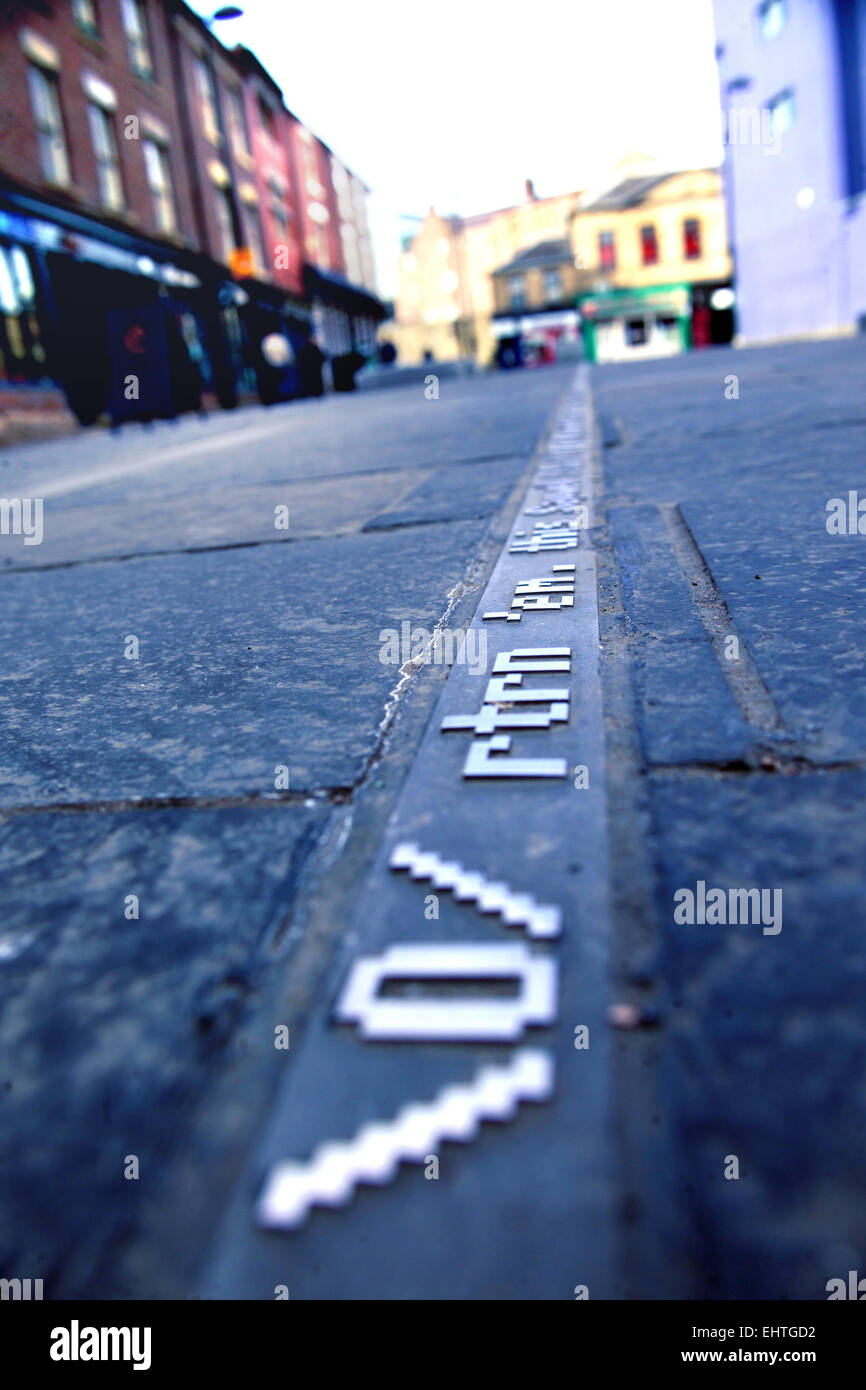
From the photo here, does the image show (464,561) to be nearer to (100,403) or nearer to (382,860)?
(382,860)

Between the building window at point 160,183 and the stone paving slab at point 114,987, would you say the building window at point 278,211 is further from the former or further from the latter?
the stone paving slab at point 114,987

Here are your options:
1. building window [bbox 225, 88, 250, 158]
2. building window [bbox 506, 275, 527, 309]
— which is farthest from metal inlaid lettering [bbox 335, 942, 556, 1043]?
building window [bbox 506, 275, 527, 309]

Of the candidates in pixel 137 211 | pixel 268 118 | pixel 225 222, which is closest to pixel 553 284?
pixel 268 118

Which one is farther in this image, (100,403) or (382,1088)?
(100,403)

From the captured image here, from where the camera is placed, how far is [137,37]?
53.6 ft

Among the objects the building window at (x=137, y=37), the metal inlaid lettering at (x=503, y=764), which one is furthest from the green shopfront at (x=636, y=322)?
the metal inlaid lettering at (x=503, y=764)

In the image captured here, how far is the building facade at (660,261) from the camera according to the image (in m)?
36.2

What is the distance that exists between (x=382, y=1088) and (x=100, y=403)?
13664mm

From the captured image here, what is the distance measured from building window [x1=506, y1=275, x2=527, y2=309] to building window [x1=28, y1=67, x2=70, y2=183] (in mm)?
31284

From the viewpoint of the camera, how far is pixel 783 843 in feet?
2.53

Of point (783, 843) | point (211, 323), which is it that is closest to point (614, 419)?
point (783, 843)

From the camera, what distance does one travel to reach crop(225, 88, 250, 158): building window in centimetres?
2092

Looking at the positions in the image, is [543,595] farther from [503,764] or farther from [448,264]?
[448,264]
